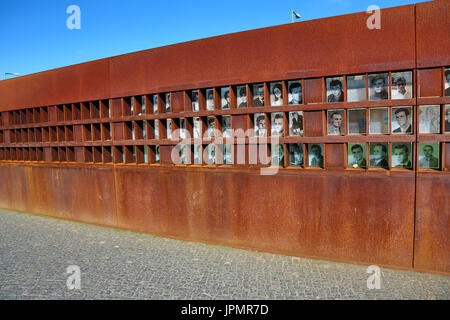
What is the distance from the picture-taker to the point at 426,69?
3982mm

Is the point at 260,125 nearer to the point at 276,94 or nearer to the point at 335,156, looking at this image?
the point at 276,94

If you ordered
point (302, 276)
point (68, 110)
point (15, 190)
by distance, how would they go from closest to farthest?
point (302, 276) → point (68, 110) → point (15, 190)

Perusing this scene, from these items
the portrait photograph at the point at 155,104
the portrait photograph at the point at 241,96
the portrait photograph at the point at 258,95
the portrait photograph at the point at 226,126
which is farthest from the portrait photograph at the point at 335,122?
the portrait photograph at the point at 155,104

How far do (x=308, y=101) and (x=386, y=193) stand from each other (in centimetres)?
183

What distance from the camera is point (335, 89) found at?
14.8 feet

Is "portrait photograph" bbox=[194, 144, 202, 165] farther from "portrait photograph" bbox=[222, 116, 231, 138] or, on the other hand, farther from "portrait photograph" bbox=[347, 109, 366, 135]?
"portrait photograph" bbox=[347, 109, 366, 135]

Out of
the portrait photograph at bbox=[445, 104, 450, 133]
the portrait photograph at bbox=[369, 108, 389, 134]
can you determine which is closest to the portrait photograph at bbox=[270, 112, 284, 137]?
the portrait photograph at bbox=[369, 108, 389, 134]

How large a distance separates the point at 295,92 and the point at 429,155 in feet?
7.10

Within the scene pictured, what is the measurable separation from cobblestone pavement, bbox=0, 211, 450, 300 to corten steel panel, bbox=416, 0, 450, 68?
3.04 m

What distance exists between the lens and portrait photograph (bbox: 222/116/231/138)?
17.5ft

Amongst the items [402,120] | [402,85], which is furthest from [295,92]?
[402,120]

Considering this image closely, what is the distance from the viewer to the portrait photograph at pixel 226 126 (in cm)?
533

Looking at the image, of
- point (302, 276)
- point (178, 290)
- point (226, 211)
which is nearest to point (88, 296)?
point (178, 290)

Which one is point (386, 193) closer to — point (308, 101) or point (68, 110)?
point (308, 101)
